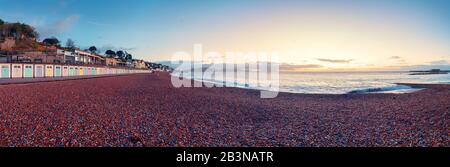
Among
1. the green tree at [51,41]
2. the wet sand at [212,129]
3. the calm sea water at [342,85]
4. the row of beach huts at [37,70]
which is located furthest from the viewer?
the green tree at [51,41]

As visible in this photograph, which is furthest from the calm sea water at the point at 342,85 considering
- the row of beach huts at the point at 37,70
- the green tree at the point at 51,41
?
the green tree at the point at 51,41

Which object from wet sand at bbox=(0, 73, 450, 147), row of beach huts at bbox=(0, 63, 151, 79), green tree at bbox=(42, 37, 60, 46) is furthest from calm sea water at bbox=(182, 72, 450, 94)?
green tree at bbox=(42, 37, 60, 46)

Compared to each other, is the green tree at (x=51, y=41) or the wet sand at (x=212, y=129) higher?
the green tree at (x=51, y=41)

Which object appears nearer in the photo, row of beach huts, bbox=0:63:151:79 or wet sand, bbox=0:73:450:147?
wet sand, bbox=0:73:450:147

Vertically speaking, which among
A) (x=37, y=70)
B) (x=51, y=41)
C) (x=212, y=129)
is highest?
(x=51, y=41)

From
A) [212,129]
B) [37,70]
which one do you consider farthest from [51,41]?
[212,129]

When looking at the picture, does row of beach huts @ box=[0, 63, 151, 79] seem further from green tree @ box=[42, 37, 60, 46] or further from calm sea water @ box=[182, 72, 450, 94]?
green tree @ box=[42, 37, 60, 46]

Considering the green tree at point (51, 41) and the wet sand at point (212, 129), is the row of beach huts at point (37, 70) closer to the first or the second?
the wet sand at point (212, 129)

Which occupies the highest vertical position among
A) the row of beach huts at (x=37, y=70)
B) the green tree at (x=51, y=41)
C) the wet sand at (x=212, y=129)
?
the green tree at (x=51, y=41)

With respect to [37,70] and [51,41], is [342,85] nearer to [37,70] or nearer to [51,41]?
[37,70]

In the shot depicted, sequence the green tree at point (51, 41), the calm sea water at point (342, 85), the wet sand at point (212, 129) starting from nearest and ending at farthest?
the wet sand at point (212, 129) → the calm sea water at point (342, 85) → the green tree at point (51, 41)

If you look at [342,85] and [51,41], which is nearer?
[342,85]
